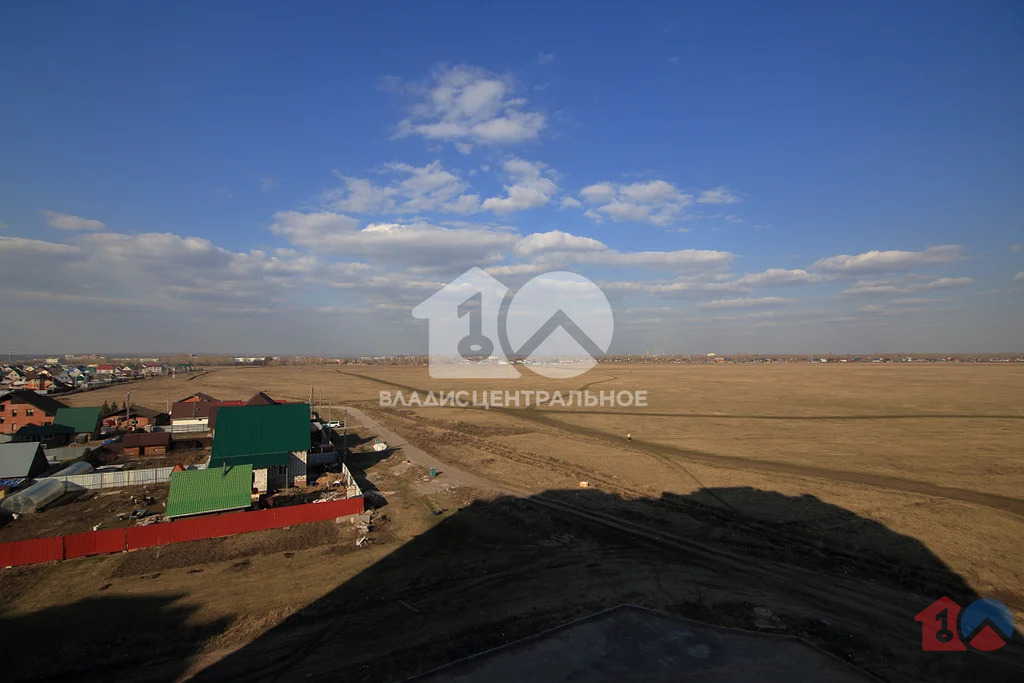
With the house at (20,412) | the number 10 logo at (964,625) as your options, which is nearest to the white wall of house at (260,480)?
the number 10 logo at (964,625)

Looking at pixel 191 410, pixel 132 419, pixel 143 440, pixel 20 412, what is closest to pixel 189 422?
pixel 191 410

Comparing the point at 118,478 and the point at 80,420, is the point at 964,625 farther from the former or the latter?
the point at 80,420

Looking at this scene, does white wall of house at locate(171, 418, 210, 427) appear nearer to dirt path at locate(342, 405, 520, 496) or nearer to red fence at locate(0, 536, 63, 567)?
dirt path at locate(342, 405, 520, 496)

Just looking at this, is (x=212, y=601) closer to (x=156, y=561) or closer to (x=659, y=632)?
(x=156, y=561)

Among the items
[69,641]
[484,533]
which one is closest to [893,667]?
[484,533]

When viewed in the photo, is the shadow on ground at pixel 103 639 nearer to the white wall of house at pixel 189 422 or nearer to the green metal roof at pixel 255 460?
the green metal roof at pixel 255 460

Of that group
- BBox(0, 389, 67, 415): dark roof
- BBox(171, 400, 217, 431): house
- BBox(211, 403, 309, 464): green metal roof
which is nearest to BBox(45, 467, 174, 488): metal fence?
BBox(211, 403, 309, 464): green metal roof
